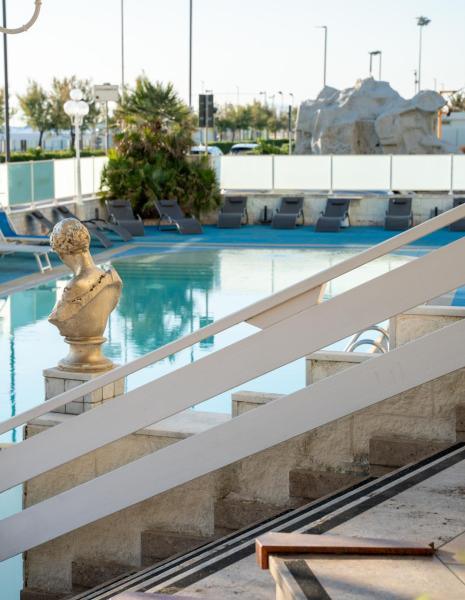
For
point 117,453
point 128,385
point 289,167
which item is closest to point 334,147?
point 289,167

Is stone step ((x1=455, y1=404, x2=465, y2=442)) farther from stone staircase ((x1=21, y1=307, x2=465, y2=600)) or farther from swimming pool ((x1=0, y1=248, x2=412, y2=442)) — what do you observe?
swimming pool ((x1=0, y1=248, x2=412, y2=442))

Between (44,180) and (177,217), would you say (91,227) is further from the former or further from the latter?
(177,217)

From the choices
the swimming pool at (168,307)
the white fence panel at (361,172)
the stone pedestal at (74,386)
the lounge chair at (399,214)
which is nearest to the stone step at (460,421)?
the stone pedestal at (74,386)

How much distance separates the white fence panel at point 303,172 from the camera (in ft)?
89.1

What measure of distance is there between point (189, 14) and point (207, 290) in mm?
35788

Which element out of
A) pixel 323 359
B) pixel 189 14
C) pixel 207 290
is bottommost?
pixel 207 290

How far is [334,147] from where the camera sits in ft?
145

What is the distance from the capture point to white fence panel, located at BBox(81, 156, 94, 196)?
1002 inches

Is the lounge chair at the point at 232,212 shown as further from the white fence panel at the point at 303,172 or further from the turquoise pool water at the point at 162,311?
the turquoise pool water at the point at 162,311

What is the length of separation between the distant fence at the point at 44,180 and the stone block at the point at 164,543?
672 inches

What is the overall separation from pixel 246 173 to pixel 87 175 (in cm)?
432

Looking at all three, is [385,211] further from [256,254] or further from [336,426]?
[336,426]

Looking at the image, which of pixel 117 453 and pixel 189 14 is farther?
pixel 189 14

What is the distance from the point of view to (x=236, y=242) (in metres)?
23.1
